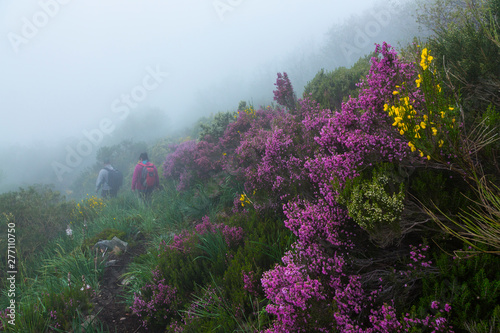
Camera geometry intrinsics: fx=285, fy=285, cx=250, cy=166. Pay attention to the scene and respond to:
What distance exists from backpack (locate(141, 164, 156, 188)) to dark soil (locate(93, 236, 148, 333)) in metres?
4.47

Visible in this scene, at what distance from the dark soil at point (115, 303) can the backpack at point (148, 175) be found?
4469mm

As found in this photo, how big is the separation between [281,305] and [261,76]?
27.1 metres

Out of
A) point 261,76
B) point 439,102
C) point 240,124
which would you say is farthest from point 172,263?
point 261,76

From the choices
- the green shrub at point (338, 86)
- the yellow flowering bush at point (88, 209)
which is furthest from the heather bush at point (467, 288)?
the yellow flowering bush at point (88, 209)

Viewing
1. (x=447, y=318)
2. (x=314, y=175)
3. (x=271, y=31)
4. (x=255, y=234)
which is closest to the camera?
(x=447, y=318)

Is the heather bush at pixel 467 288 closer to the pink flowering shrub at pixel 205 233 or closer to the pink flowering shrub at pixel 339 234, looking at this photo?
the pink flowering shrub at pixel 339 234

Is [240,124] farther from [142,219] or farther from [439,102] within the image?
[439,102]

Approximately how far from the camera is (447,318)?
167cm

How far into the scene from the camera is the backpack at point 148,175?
1016cm

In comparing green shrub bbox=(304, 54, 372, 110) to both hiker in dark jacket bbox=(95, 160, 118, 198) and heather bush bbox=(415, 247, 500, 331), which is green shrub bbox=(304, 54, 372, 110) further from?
hiker in dark jacket bbox=(95, 160, 118, 198)

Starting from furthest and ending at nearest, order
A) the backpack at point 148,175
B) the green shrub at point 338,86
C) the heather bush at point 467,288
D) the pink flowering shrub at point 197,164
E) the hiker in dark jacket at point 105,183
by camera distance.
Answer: the hiker in dark jacket at point 105,183
the backpack at point 148,175
the pink flowering shrub at point 197,164
the green shrub at point 338,86
the heather bush at point 467,288

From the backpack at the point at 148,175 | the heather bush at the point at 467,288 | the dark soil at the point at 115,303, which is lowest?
the dark soil at the point at 115,303

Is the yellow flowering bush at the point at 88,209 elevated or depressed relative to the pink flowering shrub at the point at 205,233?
elevated

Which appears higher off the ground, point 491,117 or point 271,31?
point 271,31
